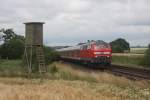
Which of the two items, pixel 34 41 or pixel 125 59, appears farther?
pixel 125 59


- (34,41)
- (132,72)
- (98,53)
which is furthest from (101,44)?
(132,72)

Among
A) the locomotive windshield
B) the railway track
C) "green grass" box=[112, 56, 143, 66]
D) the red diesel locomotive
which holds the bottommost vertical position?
"green grass" box=[112, 56, 143, 66]

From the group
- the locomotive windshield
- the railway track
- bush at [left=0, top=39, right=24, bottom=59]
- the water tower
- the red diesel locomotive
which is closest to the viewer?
the railway track

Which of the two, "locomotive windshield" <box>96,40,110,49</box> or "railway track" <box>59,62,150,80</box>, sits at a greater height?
"locomotive windshield" <box>96,40,110,49</box>

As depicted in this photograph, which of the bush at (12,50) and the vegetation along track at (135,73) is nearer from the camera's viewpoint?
the vegetation along track at (135,73)

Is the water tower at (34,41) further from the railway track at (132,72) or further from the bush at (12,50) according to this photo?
the bush at (12,50)

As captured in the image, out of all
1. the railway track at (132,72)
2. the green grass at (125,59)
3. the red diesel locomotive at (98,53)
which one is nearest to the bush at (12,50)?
the green grass at (125,59)

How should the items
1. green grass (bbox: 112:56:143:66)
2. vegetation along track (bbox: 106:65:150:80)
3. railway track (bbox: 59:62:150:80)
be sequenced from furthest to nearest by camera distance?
green grass (bbox: 112:56:143:66) < vegetation along track (bbox: 106:65:150:80) < railway track (bbox: 59:62:150:80)

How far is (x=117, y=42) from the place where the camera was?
11712 cm

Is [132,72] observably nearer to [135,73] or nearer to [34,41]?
[135,73]

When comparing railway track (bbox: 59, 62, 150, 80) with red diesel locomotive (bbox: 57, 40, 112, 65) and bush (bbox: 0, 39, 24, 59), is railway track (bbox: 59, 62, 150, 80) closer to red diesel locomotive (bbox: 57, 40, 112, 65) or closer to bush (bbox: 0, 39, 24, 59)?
red diesel locomotive (bbox: 57, 40, 112, 65)

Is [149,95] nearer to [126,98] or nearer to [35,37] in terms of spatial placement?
[126,98]

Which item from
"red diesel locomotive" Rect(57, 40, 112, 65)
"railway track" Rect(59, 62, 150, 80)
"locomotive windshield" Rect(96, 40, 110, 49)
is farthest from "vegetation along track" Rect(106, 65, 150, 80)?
"locomotive windshield" Rect(96, 40, 110, 49)

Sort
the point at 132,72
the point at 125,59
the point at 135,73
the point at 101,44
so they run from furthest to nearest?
the point at 125,59, the point at 101,44, the point at 132,72, the point at 135,73
